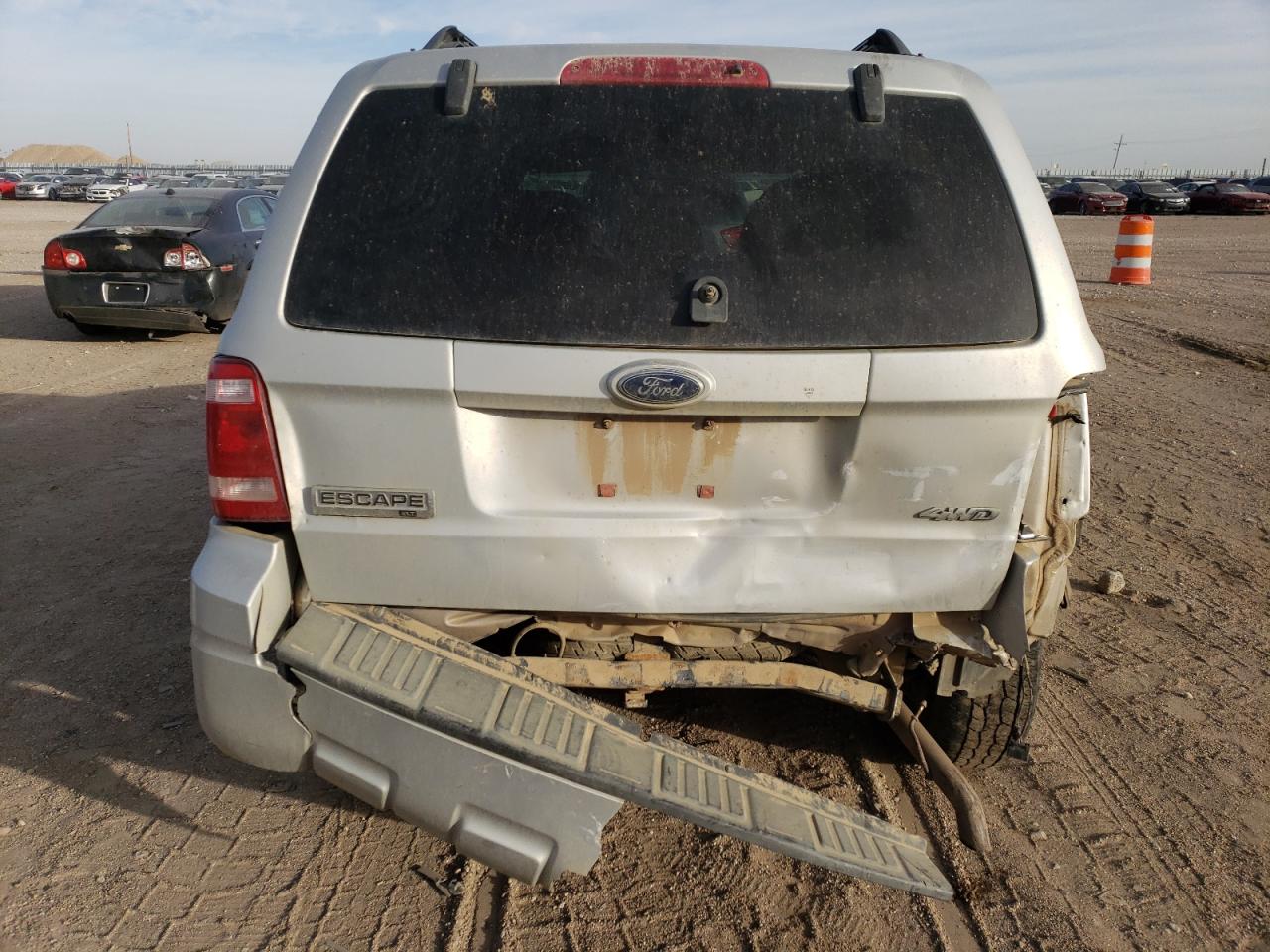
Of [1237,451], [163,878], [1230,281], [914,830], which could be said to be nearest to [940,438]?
[914,830]

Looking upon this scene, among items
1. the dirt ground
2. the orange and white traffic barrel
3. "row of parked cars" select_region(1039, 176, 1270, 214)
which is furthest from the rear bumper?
"row of parked cars" select_region(1039, 176, 1270, 214)

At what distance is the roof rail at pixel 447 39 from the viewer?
2977mm

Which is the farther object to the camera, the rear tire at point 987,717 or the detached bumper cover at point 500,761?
the rear tire at point 987,717

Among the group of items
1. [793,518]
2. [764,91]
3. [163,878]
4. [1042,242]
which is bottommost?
[163,878]

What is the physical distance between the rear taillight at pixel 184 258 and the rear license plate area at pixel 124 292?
38 centimetres

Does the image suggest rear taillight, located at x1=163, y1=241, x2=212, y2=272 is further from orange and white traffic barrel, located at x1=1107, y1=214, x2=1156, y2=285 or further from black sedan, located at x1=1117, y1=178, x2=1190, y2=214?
black sedan, located at x1=1117, y1=178, x2=1190, y2=214

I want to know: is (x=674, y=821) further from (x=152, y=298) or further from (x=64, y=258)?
(x=64, y=258)

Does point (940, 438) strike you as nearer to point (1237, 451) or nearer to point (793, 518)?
point (793, 518)

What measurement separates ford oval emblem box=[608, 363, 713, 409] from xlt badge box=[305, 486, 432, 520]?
1.86ft

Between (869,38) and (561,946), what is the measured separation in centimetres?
291

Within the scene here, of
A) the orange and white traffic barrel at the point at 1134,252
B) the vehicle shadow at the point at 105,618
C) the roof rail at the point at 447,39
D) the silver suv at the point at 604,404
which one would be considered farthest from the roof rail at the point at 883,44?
the orange and white traffic barrel at the point at 1134,252

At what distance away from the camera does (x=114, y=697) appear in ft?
12.9

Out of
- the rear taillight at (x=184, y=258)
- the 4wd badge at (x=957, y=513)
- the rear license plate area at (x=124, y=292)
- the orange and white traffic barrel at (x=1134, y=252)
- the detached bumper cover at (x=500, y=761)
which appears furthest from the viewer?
the orange and white traffic barrel at (x=1134, y=252)

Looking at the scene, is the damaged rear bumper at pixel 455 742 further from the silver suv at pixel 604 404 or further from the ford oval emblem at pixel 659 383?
the ford oval emblem at pixel 659 383
